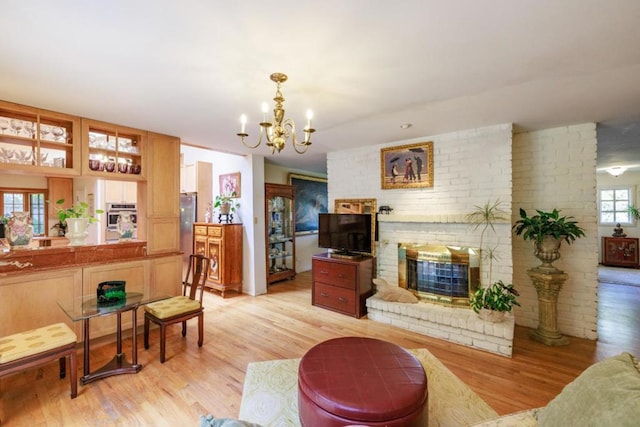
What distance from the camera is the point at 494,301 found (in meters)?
2.80

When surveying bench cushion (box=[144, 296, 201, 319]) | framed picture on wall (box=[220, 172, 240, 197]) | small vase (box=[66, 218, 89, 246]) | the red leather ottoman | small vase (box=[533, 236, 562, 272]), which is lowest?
the red leather ottoman

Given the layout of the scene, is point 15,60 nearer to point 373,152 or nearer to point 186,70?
point 186,70

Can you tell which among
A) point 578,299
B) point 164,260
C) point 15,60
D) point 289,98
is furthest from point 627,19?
point 164,260

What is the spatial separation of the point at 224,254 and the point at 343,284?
212 centimetres

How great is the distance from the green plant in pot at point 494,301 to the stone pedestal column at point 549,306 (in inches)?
13.9

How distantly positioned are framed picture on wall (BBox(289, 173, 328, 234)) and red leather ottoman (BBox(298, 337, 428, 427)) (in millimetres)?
4149

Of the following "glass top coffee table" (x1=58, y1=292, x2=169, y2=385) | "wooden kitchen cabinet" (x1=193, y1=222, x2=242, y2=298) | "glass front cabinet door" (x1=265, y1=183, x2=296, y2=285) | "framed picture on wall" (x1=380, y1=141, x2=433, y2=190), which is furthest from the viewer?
"glass front cabinet door" (x1=265, y1=183, x2=296, y2=285)

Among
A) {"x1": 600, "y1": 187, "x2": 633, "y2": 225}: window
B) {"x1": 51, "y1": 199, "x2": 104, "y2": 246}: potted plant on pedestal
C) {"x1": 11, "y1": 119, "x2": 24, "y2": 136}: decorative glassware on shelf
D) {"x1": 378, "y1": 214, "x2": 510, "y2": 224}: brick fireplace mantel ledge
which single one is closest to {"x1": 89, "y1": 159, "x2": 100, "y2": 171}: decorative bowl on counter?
{"x1": 51, "y1": 199, "x2": 104, "y2": 246}: potted plant on pedestal

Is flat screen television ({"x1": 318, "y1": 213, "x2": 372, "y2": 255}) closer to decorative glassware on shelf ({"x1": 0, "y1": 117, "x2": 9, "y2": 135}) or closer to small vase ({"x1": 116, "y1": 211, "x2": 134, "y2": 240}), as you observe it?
small vase ({"x1": 116, "y1": 211, "x2": 134, "y2": 240})

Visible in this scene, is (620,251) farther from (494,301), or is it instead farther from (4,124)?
(4,124)

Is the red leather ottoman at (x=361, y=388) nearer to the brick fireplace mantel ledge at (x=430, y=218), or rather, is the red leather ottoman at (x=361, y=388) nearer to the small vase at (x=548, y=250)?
the brick fireplace mantel ledge at (x=430, y=218)

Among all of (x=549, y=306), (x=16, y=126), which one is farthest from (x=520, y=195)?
(x=16, y=126)

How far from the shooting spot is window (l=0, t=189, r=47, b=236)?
4961 millimetres

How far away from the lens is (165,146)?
3457mm
